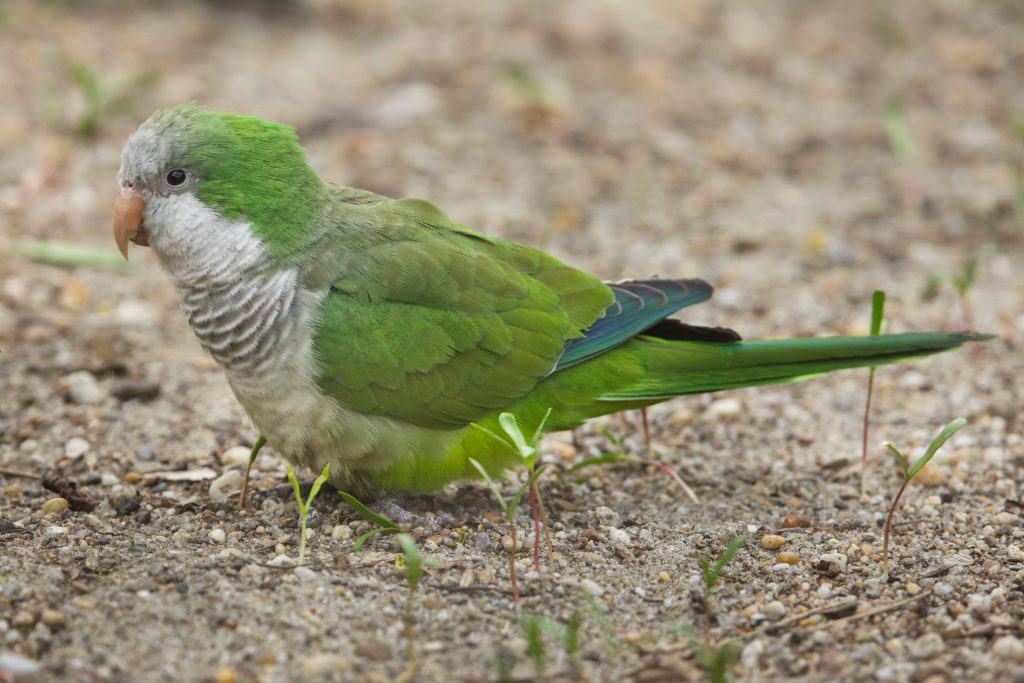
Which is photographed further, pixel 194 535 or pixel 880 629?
pixel 194 535

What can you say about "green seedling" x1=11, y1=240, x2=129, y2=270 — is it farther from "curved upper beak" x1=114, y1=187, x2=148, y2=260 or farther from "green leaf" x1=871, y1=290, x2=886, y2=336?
"green leaf" x1=871, y1=290, x2=886, y2=336

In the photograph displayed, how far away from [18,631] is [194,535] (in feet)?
2.57

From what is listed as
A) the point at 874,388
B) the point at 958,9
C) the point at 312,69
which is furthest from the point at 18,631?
the point at 958,9

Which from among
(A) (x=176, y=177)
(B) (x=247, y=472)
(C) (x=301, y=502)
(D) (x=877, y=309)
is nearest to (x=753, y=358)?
(D) (x=877, y=309)

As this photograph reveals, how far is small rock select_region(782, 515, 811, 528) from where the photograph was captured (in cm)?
412

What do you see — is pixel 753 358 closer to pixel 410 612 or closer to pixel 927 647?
pixel 927 647

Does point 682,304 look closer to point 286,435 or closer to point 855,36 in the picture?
point 286,435

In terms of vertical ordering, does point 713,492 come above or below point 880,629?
above

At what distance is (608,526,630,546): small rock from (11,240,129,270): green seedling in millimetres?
3430

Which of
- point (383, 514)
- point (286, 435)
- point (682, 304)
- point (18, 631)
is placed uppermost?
point (682, 304)

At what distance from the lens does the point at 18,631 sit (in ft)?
10.4

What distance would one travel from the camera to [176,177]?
159 inches

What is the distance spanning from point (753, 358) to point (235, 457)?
2121 mm

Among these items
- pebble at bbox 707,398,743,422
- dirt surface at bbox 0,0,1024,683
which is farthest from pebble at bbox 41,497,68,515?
pebble at bbox 707,398,743,422
